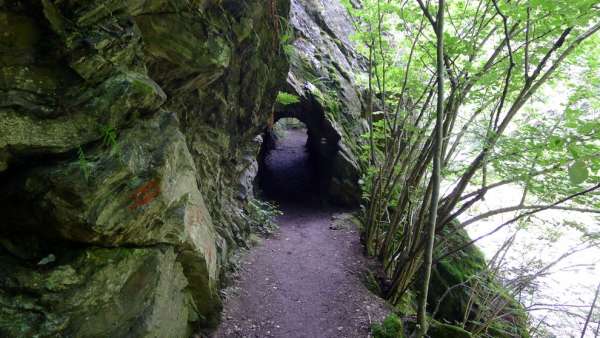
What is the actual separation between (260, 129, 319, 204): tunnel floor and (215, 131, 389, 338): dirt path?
97.1 inches

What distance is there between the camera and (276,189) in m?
13.8

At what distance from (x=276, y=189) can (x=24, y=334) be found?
1136cm

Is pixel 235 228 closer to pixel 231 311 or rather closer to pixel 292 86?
pixel 231 311

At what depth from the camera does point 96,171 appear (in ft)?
9.20

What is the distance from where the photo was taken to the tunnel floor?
1330 cm

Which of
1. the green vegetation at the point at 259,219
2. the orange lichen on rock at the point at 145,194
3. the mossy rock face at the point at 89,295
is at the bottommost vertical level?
the green vegetation at the point at 259,219

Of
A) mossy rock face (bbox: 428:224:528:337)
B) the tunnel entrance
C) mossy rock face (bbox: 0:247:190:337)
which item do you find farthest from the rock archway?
mossy rock face (bbox: 0:247:190:337)

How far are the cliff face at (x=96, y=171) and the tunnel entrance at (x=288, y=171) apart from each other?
8764 mm

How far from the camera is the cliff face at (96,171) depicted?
2586 millimetres

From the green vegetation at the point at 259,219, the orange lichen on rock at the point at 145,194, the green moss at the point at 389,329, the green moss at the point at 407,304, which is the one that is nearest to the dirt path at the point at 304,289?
the green moss at the point at 389,329

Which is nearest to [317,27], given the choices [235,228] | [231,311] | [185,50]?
[235,228]

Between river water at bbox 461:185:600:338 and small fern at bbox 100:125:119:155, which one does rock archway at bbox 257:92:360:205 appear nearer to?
river water at bbox 461:185:600:338

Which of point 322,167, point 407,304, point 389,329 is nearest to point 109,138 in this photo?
point 389,329

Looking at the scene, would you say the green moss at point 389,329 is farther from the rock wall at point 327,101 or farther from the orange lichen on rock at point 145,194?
the rock wall at point 327,101
